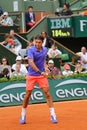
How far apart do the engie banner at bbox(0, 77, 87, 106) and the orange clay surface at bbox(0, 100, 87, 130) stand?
1.89 feet

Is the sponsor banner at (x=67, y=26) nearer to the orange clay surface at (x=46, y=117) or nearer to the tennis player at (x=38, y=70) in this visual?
the orange clay surface at (x=46, y=117)

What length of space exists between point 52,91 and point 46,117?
14.3 feet

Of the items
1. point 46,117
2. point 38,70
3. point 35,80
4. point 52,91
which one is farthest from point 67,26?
point 38,70

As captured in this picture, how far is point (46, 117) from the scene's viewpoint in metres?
11.7

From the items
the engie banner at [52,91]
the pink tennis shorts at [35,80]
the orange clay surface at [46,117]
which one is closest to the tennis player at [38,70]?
the pink tennis shorts at [35,80]

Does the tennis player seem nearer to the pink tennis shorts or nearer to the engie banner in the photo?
the pink tennis shorts

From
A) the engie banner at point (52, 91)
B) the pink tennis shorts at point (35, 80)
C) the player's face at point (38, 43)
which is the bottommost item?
the engie banner at point (52, 91)

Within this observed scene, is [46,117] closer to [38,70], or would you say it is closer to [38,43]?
[38,70]

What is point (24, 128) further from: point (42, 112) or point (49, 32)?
point (49, 32)

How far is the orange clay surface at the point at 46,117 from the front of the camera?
10.2 metres

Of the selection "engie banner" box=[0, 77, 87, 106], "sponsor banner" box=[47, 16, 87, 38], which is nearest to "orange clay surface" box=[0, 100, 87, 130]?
"engie banner" box=[0, 77, 87, 106]

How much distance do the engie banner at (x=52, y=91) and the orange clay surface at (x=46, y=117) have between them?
58 cm

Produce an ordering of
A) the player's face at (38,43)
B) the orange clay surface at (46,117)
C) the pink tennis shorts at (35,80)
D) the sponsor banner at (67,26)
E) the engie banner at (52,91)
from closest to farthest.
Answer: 1. the orange clay surface at (46,117)
2. the player's face at (38,43)
3. the pink tennis shorts at (35,80)
4. the engie banner at (52,91)
5. the sponsor banner at (67,26)

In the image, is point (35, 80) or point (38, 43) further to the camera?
point (35, 80)
